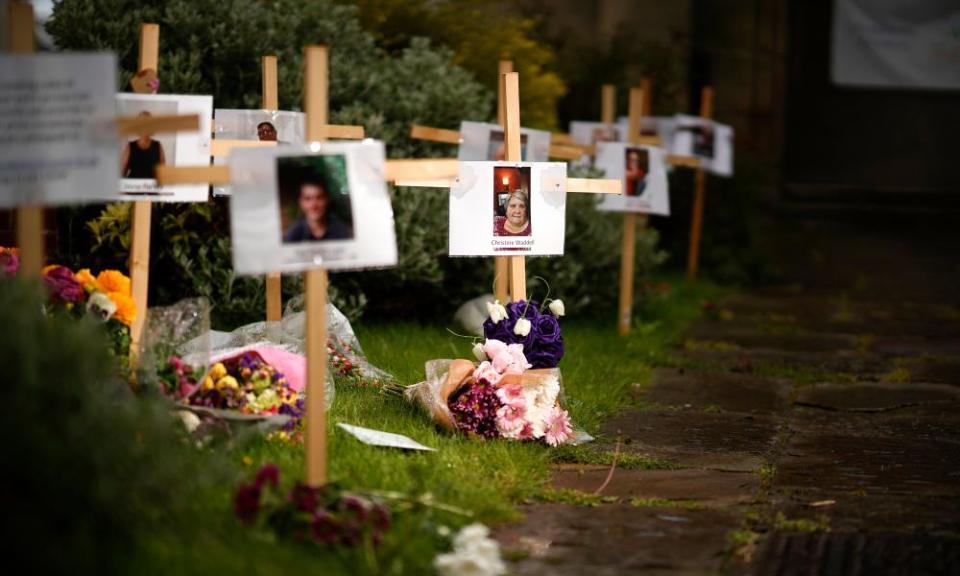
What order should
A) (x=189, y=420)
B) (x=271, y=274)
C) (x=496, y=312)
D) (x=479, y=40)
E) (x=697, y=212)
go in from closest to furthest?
(x=189, y=420)
(x=496, y=312)
(x=271, y=274)
(x=479, y=40)
(x=697, y=212)

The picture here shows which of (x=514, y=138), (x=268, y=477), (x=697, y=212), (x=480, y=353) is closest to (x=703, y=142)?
(x=697, y=212)

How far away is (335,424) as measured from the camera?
489cm

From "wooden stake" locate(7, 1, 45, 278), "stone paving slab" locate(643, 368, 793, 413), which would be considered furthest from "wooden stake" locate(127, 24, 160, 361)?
"stone paving slab" locate(643, 368, 793, 413)

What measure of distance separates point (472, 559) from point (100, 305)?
5.93 ft

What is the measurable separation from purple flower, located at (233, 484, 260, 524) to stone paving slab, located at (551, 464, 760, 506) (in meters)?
1.31

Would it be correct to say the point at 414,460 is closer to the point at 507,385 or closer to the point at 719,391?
the point at 507,385

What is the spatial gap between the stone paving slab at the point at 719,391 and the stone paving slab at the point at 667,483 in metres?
1.34

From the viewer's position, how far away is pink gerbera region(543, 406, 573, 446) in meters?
4.93

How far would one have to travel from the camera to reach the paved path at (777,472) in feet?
12.5

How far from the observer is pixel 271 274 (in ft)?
18.5

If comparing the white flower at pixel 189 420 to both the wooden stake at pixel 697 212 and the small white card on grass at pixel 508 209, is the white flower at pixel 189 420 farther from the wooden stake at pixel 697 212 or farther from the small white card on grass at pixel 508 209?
the wooden stake at pixel 697 212

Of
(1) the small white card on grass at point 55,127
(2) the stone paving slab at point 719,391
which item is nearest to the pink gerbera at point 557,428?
(2) the stone paving slab at point 719,391

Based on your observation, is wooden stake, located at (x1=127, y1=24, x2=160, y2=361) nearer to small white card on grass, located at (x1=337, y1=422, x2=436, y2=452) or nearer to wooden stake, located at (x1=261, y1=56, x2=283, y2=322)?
wooden stake, located at (x1=261, y1=56, x2=283, y2=322)

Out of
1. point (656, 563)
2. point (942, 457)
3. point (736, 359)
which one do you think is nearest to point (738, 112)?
point (736, 359)
